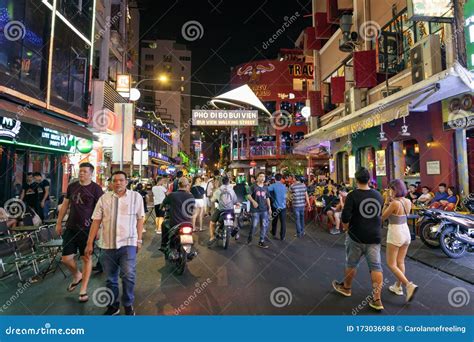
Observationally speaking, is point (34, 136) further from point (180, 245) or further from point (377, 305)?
point (377, 305)

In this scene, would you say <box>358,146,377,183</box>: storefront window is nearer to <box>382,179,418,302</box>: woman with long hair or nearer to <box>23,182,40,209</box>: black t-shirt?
<box>382,179,418,302</box>: woman with long hair

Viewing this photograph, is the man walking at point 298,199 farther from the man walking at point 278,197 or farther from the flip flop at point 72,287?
the flip flop at point 72,287

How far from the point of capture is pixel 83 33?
44.2 feet

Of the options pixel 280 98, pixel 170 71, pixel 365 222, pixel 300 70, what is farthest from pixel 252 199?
pixel 170 71

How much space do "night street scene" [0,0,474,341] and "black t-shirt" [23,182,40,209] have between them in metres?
0.03

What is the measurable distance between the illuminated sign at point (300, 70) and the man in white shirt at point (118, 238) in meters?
40.4

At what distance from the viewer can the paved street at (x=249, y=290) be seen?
3924 mm

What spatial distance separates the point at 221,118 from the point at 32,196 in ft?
20.9

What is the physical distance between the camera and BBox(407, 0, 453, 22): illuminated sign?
8.11 metres

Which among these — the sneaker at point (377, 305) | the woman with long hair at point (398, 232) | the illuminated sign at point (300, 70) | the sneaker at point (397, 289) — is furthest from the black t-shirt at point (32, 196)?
the illuminated sign at point (300, 70)

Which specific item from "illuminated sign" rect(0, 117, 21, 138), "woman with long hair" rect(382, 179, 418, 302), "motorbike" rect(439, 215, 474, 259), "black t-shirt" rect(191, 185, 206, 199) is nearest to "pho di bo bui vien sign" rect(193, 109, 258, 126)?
"black t-shirt" rect(191, 185, 206, 199)

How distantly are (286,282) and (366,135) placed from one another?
38.0ft

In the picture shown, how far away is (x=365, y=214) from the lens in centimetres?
407
